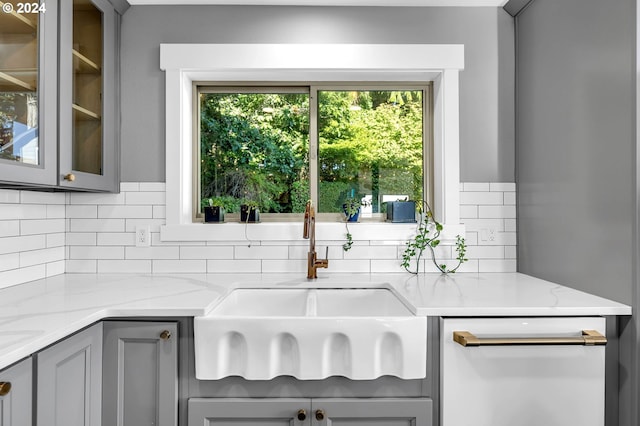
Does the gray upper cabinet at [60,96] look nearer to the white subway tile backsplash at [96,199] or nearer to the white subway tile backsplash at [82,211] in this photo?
the white subway tile backsplash at [96,199]

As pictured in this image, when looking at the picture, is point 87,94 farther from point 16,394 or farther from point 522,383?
point 522,383

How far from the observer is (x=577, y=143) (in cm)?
177

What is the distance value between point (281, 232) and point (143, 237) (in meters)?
0.69

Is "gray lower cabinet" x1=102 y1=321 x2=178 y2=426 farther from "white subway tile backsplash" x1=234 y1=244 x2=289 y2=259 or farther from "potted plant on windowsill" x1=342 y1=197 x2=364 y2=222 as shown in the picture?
"potted plant on windowsill" x1=342 y1=197 x2=364 y2=222

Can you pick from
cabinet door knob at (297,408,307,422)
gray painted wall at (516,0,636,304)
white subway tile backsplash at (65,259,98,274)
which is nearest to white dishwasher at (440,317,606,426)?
gray painted wall at (516,0,636,304)


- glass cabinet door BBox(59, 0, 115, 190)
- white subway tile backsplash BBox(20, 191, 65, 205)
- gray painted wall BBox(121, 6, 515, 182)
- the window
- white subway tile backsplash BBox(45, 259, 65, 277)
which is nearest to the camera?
glass cabinet door BBox(59, 0, 115, 190)

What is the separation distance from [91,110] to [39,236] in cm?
64

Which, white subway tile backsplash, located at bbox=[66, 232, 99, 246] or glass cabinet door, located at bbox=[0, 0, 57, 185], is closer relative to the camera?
glass cabinet door, located at bbox=[0, 0, 57, 185]

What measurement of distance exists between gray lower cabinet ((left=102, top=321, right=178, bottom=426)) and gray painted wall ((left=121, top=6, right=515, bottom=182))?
3.23 feet

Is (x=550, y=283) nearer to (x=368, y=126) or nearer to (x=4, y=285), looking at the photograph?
(x=368, y=126)

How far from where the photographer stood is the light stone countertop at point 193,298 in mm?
1261

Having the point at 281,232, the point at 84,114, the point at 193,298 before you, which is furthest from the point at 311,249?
the point at 84,114

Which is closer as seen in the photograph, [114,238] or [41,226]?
[41,226]

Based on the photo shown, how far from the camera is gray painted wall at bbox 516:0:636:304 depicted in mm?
1511
